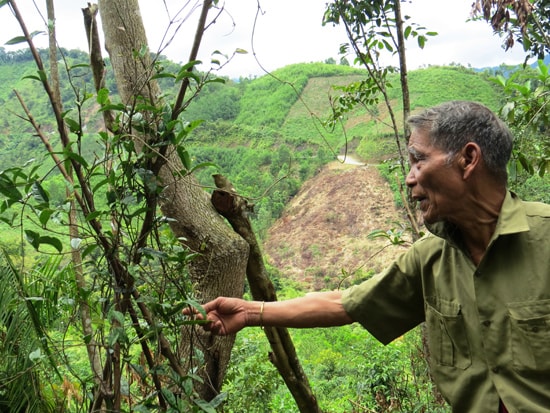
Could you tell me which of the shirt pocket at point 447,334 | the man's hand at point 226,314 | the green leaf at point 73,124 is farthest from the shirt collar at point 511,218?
the green leaf at point 73,124

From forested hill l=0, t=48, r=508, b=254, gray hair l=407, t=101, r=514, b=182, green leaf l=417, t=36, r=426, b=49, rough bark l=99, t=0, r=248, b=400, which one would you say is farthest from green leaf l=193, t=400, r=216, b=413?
forested hill l=0, t=48, r=508, b=254

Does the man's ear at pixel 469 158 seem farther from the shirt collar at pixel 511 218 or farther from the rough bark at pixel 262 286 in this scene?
the rough bark at pixel 262 286

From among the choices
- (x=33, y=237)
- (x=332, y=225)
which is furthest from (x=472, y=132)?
(x=332, y=225)

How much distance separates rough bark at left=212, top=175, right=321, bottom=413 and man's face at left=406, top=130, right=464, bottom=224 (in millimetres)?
971

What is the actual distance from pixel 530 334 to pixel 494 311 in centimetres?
9

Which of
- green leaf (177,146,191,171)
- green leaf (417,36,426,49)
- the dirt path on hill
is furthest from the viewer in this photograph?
the dirt path on hill

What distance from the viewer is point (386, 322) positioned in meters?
1.59

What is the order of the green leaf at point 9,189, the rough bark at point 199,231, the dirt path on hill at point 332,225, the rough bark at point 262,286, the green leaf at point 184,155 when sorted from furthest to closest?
the dirt path on hill at point 332,225, the rough bark at point 262,286, the rough bark at point 199,231, the green leaf at point 184,155, the green leaf at point 9,189

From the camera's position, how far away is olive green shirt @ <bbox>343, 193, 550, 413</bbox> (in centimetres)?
123

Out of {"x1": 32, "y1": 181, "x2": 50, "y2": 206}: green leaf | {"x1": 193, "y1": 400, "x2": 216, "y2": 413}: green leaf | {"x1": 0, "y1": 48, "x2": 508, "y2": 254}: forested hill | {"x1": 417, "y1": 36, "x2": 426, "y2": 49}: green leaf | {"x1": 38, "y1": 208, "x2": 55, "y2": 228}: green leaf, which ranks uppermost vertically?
{"x1": 417, "y1": 36, "x2": 426, "y2": 49}: green leaf

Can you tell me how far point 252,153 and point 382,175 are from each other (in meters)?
6.19

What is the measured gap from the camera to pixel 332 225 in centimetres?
2402

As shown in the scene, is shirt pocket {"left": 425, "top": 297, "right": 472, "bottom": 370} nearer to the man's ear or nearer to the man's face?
the man's face

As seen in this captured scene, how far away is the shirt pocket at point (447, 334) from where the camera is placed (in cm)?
136
